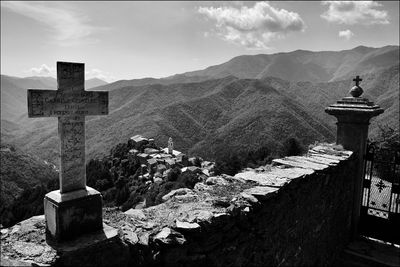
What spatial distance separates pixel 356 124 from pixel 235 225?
3913 mm

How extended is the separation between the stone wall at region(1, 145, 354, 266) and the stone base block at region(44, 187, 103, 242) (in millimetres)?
133

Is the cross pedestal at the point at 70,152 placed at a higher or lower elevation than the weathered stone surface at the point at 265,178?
higher

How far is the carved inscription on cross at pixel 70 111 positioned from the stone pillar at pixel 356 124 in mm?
4828

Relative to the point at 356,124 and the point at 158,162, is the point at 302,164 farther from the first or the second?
the point at 158,162

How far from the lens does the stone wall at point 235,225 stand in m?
2.27

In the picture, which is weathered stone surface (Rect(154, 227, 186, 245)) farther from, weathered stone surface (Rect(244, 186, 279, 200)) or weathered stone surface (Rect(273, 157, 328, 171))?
weathered stone surface (Rect(273, 157, 328, 171))

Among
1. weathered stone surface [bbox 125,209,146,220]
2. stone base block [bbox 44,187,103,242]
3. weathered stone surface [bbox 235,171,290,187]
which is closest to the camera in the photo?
stone base block [bbox 44,187,103,242]

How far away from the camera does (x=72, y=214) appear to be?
2268 millimetres

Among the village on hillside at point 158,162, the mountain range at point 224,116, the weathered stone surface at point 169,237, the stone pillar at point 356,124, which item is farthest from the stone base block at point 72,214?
the mountain range at point 224,116

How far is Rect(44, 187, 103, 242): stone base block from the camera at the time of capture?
2.19m

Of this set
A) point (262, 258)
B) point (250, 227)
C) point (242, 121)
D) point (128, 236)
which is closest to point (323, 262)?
point (262, 258)

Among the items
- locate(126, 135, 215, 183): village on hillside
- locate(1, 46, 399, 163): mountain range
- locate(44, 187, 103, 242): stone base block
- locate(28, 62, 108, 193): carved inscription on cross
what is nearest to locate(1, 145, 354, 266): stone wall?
locate(44, 187, 103, 242): stone base block

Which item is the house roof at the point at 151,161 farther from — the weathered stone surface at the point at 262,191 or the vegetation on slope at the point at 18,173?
the weathered stone surface at the point at 262,191

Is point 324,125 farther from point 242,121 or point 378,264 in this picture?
point 378,264
